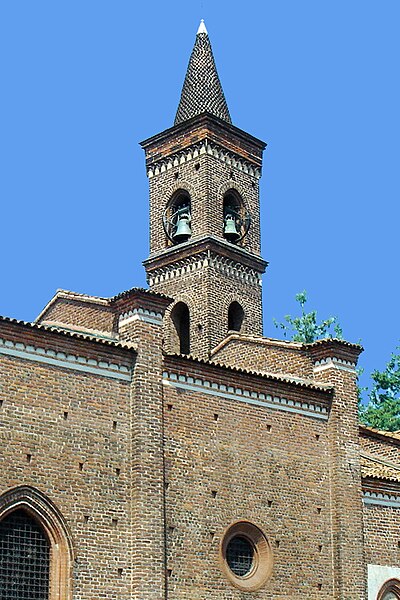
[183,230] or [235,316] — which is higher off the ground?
[183,230]

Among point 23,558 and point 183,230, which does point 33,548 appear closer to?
point 23,558

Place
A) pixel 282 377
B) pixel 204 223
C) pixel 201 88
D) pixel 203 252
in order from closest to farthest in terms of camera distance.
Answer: pixel 282 377 < pixel 203 252 < pixel 204 223 < pixel 201 88

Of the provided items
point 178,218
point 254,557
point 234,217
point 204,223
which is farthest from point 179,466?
point 234,217

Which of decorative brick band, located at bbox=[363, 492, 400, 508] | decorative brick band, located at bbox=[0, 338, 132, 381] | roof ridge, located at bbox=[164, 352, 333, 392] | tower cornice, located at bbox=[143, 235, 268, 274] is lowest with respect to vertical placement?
decorative brick band, located at bbox=[363, 492, 400, 508]

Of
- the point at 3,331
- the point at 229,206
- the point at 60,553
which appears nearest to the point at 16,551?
the point at 60,553

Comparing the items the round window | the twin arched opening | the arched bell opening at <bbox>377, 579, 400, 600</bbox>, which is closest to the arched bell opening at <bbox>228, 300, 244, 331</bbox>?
the twin arched opening

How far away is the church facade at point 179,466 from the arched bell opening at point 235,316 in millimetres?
1741

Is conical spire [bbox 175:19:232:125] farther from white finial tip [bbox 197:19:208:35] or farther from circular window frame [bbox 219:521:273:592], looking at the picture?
circular window frame [bbox 219:521:273:592]

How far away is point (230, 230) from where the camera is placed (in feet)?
102

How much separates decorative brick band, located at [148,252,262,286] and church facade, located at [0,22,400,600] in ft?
7.09

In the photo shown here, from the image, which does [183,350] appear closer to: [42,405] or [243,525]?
[243,525]

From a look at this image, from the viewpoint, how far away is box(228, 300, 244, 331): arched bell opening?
102 feet

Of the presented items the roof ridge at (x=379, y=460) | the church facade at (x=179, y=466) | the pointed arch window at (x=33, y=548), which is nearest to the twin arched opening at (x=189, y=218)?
the church facade at (x=179, y=466)

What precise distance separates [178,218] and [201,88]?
429cm
